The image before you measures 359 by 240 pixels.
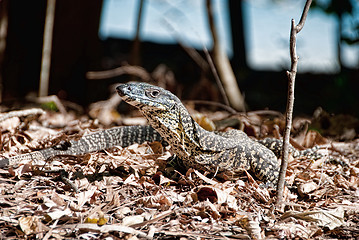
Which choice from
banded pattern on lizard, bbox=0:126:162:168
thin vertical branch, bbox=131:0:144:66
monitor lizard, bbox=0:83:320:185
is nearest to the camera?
monitor lizard, bbox=0:83:320:185

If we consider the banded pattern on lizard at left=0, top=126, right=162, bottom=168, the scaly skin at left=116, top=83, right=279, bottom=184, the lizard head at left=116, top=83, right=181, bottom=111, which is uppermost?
the lizard head at left=116, top=83, right=181, bottom=111

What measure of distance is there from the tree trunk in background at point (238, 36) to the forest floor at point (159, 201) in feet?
41.3

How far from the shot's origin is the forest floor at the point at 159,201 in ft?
9.66

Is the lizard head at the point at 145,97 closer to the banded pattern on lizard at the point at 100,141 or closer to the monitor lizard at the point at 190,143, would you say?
the monitor lizard at the point at 190,143

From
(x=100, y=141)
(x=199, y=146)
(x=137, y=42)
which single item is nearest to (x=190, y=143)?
(x=199, y=146)

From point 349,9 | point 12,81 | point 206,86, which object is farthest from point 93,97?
point 349,9

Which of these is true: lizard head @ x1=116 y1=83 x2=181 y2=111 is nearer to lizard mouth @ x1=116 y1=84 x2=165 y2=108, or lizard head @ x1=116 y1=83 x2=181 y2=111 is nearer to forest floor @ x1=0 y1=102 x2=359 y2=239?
lizard mouth @ x1=116 y1=84 x2=165 y2=108

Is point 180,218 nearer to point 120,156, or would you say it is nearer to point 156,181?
point 156,181

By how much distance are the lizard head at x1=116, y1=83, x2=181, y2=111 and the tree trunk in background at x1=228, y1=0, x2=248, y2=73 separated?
1356 cm

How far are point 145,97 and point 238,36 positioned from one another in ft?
46.2

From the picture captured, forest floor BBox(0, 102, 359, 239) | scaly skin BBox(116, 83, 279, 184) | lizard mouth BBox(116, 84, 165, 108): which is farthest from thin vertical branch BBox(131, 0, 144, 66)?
lizard mouth BBox(116, 84, 165, 108)

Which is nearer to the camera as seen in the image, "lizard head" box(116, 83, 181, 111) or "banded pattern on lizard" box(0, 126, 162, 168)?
"lizard head" box(116, 83, 181, 111)

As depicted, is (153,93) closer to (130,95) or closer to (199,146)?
(130,95)

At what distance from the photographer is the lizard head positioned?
3506 millimetres
